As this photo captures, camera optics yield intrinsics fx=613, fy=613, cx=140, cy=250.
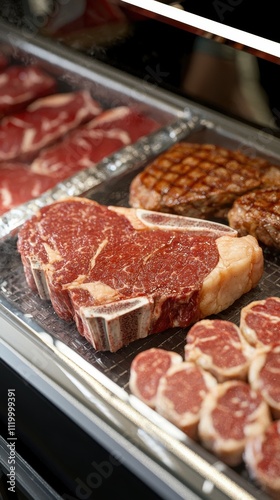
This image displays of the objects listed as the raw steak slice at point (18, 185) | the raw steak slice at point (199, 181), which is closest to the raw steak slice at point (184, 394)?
the raw steak slice at point (199, 181)

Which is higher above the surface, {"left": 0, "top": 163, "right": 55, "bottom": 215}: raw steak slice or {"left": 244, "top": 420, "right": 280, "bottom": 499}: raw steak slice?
{"left": 244, "top": 420, "right": 280, "bottom": 499}: raw steak slice

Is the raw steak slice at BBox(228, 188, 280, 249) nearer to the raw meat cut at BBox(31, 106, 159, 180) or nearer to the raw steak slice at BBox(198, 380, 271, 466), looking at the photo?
the raw steak slice at BBox(198, 380, 271, 466)

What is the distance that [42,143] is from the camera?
12.9ft

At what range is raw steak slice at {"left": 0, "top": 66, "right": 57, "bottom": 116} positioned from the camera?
13.9ft

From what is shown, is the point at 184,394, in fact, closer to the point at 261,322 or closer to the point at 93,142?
the point at 261,322

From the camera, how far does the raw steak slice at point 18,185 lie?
3.46m

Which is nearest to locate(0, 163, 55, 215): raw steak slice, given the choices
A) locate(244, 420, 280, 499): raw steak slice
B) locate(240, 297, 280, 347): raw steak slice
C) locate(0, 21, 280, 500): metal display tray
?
locate(0, 21, 280, 500): metal display tray

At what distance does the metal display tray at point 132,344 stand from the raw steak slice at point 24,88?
1.45ft

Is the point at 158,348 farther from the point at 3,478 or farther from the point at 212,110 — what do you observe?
the point at 212,110

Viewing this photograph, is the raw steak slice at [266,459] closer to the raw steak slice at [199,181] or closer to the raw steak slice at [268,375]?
the raw steak slice at [268,375]

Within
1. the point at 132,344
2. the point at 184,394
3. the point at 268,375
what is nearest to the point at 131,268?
the point at 132,344

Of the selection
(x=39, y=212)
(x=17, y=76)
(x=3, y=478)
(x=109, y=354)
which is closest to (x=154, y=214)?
(x=39, y=212)

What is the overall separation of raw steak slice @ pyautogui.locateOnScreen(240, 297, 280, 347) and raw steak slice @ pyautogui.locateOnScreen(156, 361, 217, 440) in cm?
24

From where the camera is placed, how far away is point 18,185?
3.60 meters
